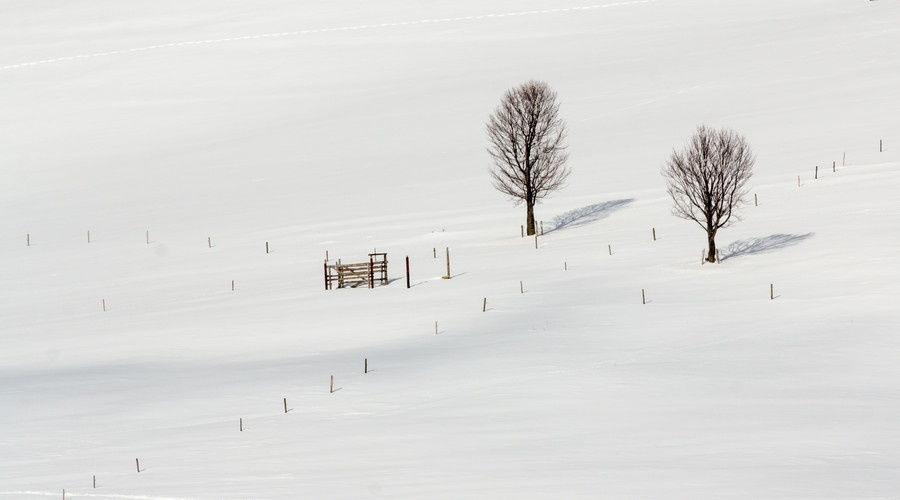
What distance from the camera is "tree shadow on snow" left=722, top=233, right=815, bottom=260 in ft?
176

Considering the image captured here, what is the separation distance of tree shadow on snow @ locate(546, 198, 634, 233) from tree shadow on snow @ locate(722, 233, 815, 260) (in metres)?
12.1

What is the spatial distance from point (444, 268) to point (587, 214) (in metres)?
12.8

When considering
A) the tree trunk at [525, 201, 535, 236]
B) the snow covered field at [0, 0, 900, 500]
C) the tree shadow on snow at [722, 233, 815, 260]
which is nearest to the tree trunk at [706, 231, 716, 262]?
the snow covered field at [0, 0, 900, 500]

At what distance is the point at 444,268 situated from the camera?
58531mm

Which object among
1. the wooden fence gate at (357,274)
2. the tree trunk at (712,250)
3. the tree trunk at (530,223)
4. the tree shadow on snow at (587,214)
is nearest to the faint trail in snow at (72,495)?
the wooden fence gate at (357,274)

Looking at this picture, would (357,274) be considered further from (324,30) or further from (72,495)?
(324,30)

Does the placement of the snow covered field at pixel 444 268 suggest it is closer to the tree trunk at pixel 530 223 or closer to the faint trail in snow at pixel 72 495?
the faint trail in snow at pixel 72 495

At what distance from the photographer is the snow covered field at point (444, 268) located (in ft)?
94.6

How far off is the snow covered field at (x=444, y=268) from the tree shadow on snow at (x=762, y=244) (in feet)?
1.10

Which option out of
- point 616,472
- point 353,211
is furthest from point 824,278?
point 353,211

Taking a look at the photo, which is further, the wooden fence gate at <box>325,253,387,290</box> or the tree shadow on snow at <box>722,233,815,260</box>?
the wooden fence gate at <box>325,253,387,290</box>

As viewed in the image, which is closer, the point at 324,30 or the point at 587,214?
the point at 587,214

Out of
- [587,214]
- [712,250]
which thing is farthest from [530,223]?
[712,250]

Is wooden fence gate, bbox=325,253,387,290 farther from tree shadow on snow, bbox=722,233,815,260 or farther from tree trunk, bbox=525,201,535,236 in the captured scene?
tree shadow on snow, bbox=722,233,815,260
